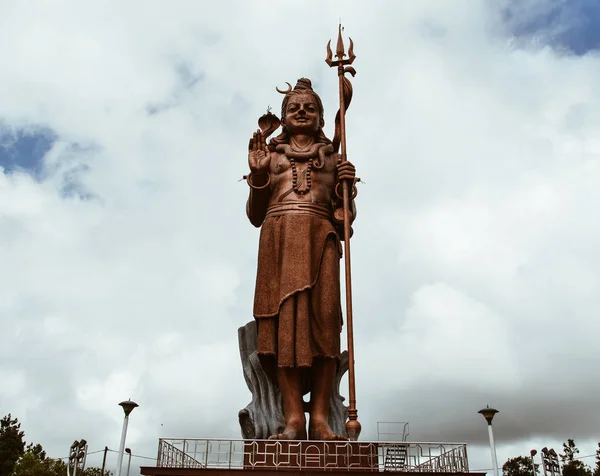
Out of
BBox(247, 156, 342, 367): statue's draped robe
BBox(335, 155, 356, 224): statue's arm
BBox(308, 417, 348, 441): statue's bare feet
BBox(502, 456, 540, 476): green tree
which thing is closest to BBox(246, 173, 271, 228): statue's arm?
BBox(247, 156, 342, 367): statue's draped robe

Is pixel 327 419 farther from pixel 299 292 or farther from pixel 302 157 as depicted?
pixel 302 157

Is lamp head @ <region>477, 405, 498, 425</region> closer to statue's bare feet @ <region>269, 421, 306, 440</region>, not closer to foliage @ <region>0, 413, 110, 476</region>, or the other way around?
statue's bare feet @ <region>269, 421, 306, 440</region>

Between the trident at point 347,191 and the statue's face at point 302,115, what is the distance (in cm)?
41

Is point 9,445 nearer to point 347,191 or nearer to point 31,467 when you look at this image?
point 31,467

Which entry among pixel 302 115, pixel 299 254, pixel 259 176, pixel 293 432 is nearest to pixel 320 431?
pixel 293 432

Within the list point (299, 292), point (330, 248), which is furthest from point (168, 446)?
point (330, 248)

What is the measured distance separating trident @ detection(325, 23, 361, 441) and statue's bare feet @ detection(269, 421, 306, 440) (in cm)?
69

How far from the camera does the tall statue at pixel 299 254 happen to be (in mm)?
8695

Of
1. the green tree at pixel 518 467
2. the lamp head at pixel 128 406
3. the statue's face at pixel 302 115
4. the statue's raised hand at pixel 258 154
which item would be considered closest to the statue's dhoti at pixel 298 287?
the statue's raised hand at pixel 258 154

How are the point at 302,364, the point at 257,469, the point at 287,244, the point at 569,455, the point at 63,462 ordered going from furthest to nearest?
the point at 569,455 → the point at 63,462 → the point at 287,244 → the point at 302,364 → the point at 257,469

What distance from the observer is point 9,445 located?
29.5 meters

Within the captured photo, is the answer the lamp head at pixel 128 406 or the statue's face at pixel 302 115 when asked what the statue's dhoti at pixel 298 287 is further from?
the lamp head at pixel 128 406

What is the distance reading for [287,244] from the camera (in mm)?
9219

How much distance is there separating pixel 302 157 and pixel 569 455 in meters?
29.1
